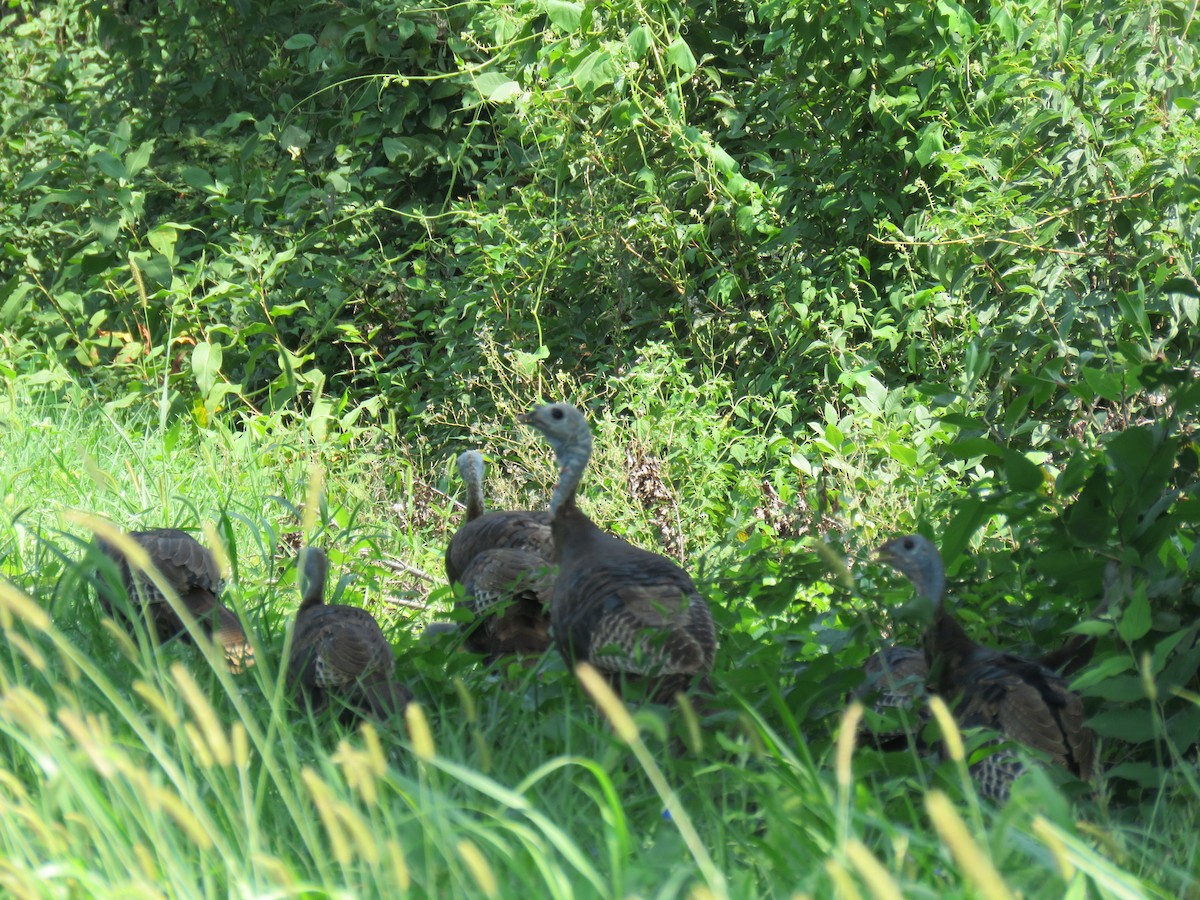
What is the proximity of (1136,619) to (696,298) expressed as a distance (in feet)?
16.9

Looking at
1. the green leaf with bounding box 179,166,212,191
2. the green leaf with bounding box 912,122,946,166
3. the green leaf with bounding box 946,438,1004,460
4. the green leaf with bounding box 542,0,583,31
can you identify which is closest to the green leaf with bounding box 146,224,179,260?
the green leaf with bounding box 179,166,212,191

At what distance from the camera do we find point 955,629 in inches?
134

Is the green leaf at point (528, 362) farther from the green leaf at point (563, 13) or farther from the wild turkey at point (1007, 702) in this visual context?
the wild turkey at point (1007, 702)

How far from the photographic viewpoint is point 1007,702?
3123 millimetres

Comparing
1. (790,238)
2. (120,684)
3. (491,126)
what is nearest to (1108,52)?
(790,238)

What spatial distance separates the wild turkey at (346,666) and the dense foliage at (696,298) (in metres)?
0.19

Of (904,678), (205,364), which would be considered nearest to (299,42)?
(205,364)

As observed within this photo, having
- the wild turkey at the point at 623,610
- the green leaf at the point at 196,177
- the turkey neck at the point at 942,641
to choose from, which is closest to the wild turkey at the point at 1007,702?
the turkey neck at the point at 942,641

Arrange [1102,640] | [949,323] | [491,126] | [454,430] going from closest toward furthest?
[1102,640]
[949,323]
[454,430]
[491,126]

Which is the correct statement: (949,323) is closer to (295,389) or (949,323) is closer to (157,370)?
(295,389)

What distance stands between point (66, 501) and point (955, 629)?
13.4 ft

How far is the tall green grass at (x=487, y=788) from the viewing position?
1750 mm

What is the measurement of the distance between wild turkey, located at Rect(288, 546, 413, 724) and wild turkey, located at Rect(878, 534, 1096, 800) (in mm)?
1290

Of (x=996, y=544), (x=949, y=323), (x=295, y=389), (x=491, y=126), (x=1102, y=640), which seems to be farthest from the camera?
(x=491, y=126)
